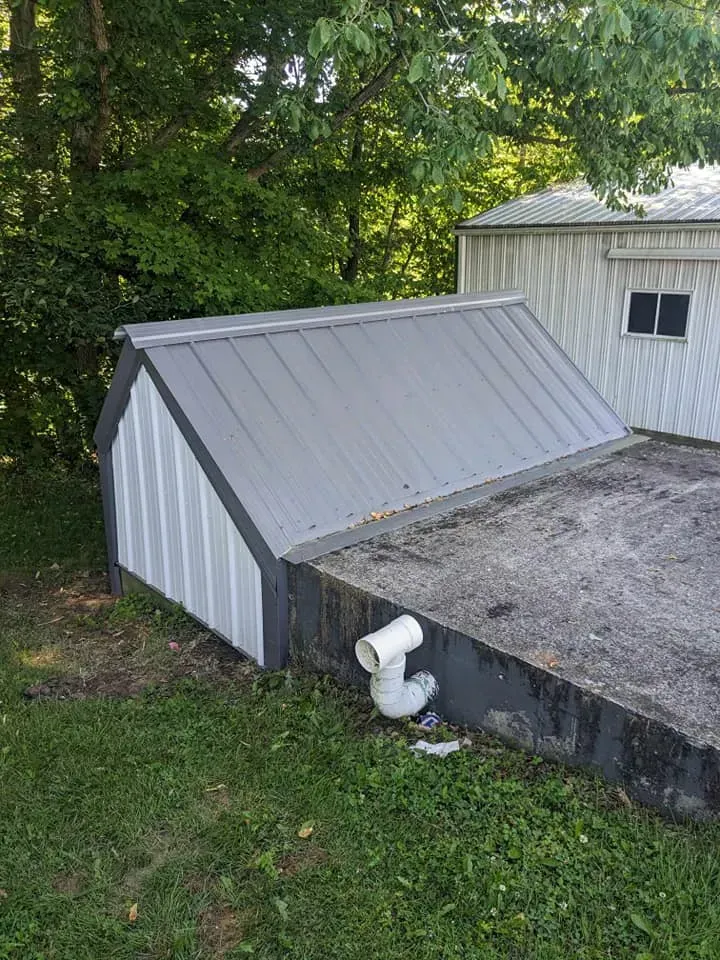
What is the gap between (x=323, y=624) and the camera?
12.7 ft

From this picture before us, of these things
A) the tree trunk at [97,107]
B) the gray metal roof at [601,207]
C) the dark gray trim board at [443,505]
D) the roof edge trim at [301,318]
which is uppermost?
the tree trunk at [97,107]

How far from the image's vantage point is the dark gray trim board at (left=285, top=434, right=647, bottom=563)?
409 centimetres

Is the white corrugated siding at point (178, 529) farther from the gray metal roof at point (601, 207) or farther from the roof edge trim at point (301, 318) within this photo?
the gray metal roof at point (601, 207)

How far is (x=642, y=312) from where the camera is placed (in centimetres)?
895

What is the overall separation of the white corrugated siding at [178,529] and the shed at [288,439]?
0.01m

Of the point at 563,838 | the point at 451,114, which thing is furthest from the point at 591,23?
the point at 563,838

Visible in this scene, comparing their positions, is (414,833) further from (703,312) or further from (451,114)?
(703,312)

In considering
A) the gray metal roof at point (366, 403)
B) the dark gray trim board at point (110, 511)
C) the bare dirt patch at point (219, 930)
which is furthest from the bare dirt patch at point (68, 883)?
the dark gray trim board at point (110, 511)

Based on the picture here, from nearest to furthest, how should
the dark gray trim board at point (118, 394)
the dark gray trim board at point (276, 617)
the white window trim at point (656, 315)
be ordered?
the dark gray trim board at point (276, 617) → the dark gray trim board at point (118, 394) → the white window trim at point (656, 315)

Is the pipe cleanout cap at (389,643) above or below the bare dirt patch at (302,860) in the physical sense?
above

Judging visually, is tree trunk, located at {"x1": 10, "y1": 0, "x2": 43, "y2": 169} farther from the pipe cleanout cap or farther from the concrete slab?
the pipe cleanout cap

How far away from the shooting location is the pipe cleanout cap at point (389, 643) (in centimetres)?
322

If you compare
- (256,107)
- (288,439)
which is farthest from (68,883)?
(256,107)

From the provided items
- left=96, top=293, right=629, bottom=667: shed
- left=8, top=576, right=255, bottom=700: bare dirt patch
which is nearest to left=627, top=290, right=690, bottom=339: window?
left=96, top=293, right=629, bottom=667: shed
